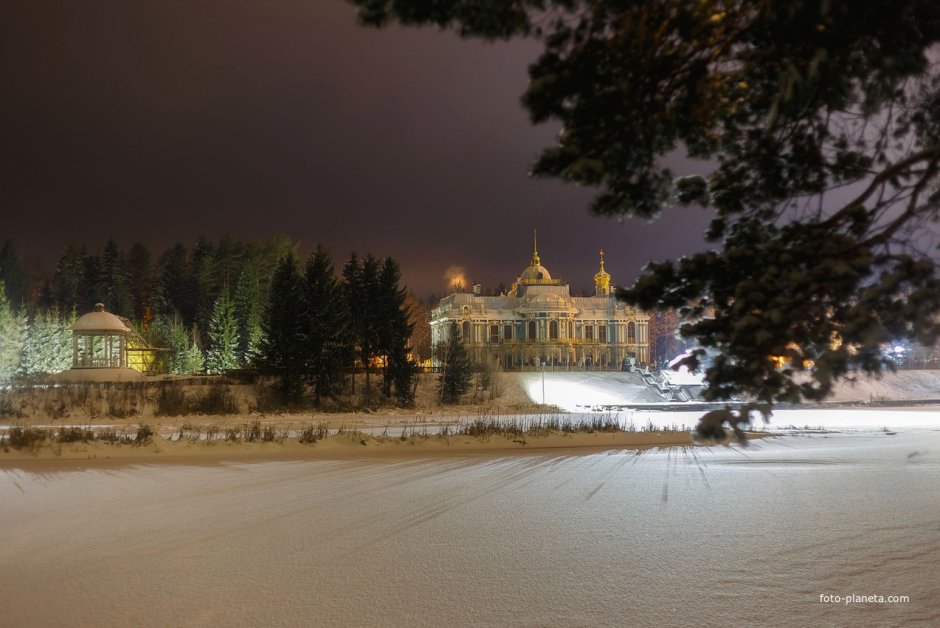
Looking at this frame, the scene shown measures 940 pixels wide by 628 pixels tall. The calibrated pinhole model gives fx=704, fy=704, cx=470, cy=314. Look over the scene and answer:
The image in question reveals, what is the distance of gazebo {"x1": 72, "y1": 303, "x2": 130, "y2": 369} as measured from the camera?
46188 mm

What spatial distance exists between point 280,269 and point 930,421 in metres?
34.8

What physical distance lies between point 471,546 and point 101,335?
45.4m

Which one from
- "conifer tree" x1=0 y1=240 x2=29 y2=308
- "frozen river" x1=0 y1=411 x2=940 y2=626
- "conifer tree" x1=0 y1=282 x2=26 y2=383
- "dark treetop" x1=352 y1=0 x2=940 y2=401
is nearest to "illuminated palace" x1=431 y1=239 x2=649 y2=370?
"conifer tree" x1=0 y1=282 x2=26 y2=383

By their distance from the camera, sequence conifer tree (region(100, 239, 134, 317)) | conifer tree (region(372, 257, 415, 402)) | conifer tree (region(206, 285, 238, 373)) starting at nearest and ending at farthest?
conifer tree (region(372, 257, 415, 402)), conifer tree (region(206, 285, 238, 373)), conifer tree (region(100, 239, 134, 317))

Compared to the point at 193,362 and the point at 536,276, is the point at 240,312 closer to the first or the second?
the point at 193,362

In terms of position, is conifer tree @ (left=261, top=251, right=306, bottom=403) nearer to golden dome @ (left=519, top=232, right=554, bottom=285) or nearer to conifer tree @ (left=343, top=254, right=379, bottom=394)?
conifer tree @ (left=343, top=254, right=379, bottom=394)

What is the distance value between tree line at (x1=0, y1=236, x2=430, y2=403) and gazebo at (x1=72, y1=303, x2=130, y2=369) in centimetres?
459

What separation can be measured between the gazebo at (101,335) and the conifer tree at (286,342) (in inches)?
496

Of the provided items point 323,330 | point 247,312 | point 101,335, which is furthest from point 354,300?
point 247,312

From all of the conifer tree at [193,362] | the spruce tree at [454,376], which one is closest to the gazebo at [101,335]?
the conifer tree at [193,362]

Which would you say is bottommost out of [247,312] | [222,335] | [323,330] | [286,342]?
[286,342]

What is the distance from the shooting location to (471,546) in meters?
9.25

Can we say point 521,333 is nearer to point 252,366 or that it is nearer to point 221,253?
point 221,253

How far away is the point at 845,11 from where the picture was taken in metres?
4.89
